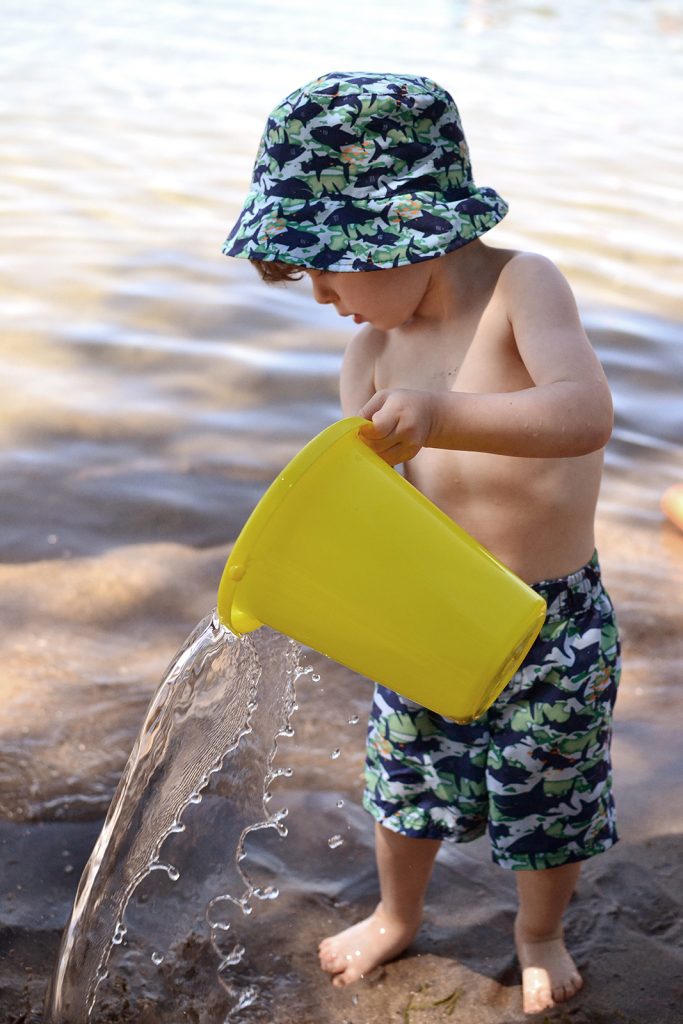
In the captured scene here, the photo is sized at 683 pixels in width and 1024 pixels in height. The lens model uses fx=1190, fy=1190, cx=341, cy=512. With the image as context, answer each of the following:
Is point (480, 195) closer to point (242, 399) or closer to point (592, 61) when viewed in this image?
point (242, 399)

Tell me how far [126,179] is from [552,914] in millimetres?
5703

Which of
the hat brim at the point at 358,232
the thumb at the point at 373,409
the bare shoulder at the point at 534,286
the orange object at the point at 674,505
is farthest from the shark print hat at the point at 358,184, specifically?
the orange object at the point at 674,505

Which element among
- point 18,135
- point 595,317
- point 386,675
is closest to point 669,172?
point 595,317

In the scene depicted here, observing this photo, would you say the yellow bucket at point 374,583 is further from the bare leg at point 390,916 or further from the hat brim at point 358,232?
the bare leg at point 390,916

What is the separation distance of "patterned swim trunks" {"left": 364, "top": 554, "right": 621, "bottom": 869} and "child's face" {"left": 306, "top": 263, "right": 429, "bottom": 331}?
1.52 ft

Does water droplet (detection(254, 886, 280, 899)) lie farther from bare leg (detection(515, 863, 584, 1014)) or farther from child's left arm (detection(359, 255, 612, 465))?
child's left arm (detection(359, 255, 612, 465))

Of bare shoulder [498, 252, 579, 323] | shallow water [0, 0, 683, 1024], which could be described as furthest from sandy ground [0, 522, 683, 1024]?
bare shoulder [498, 252, 579, 323]

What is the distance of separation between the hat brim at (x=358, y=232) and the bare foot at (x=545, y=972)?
1122 mm

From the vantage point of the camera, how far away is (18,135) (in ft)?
24.3

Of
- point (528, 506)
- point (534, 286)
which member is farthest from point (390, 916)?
point (534, 286)

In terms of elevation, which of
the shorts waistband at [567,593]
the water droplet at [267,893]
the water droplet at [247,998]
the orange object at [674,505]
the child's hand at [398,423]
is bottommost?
the water droplet at [267,893]

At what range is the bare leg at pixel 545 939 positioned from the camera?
1.90m

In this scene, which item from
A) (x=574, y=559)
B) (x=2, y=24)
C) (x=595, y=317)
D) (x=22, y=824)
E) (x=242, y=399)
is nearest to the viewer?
Answer: (x=574, y=559)

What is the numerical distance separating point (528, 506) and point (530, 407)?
12.5 inches
